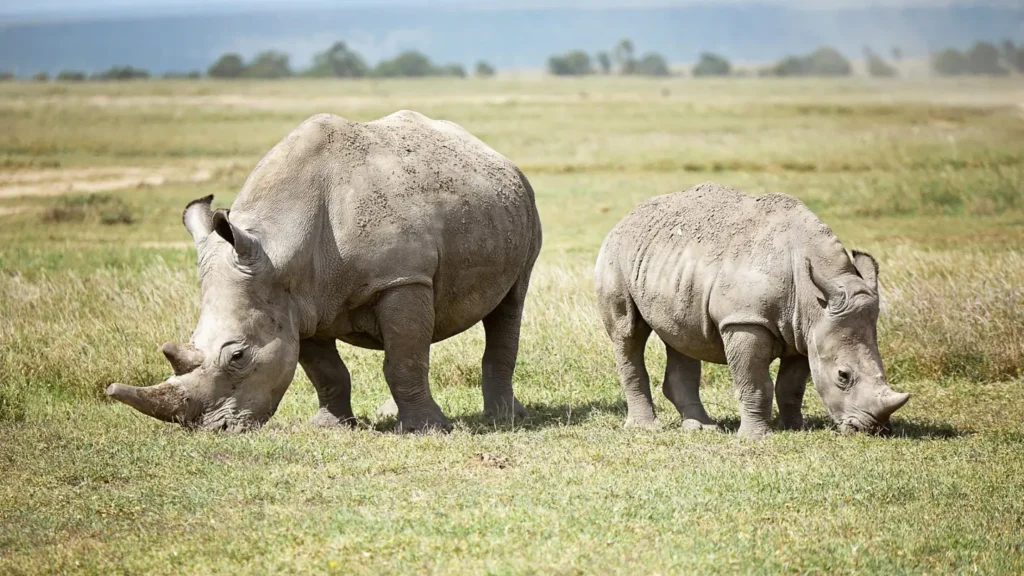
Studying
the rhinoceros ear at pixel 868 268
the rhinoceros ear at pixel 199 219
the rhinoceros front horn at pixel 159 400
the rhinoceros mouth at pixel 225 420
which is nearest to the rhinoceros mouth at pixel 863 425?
the rhinoceros ear at pixel 868 268

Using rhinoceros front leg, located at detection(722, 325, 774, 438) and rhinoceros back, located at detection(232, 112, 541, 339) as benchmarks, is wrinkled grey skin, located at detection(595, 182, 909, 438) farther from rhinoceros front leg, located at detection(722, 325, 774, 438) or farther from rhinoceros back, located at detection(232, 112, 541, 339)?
rhinoceros back, located at detection(232, 112, 541, 339)

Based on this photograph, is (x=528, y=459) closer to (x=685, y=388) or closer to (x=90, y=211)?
(x=685, y=388)

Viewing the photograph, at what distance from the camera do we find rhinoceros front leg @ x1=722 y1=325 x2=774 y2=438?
369 inches

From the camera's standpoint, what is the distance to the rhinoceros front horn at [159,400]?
28.5 feet

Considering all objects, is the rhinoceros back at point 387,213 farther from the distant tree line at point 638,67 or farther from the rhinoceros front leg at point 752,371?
the distant tree line at point 638,67

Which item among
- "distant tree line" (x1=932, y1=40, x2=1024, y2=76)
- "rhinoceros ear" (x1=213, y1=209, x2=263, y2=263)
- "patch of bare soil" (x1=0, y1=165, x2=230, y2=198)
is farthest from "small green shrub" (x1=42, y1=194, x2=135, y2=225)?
"distant tree line" (x1=932, y1=40, x2=1024, y2=76)

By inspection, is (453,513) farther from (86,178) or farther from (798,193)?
(86,178)

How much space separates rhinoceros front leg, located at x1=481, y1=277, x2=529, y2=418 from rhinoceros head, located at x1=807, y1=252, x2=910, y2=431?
109 inches

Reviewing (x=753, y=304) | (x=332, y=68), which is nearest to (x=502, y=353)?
(x=753, y=304)

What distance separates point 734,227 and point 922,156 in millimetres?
25682

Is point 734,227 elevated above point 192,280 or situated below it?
above

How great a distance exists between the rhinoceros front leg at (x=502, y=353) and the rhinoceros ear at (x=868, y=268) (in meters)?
2.87

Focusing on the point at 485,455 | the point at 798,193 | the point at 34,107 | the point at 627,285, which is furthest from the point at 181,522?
the point at 34,107

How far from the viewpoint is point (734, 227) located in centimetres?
973
